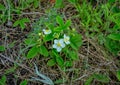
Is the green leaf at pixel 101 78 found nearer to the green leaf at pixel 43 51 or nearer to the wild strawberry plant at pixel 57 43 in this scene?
the wild strawberry plant at pixel 57 43

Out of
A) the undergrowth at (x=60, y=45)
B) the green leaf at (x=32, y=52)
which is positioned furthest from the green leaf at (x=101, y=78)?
the green leaf at (x=32, y=52)

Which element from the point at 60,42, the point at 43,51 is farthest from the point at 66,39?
the point at 43,51

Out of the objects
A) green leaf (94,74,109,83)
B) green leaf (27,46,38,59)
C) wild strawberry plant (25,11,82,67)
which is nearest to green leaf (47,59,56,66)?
wild strawberry plant (25,11,82,67)

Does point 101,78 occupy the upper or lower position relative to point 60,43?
lower

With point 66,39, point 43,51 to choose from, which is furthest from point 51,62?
point 66,39

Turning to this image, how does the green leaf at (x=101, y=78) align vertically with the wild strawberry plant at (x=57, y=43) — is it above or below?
below

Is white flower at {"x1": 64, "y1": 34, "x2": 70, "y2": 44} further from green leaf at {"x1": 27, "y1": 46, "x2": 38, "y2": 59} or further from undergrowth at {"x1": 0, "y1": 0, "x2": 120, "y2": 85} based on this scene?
green leaf at {"x1": 27, "y1": 46, "x2": 38, "y2": 59}

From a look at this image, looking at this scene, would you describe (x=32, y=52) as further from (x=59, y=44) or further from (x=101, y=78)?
(x=101, y=78)

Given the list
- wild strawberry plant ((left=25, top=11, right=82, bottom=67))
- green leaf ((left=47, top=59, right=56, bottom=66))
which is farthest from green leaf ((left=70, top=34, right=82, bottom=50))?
green leaf ((left=47, top=59, right=56, bottom=66))

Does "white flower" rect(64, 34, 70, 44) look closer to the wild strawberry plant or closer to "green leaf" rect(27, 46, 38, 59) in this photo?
the wild strawberry plant

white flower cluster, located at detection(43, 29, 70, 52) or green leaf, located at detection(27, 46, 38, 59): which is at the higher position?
white flower cluster, located at detection(43, 29, 70, 52)

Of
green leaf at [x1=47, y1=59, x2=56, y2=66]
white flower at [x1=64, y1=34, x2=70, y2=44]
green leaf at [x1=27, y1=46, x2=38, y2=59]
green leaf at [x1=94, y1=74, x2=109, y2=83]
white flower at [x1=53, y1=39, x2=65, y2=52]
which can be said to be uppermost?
white flower at [x1=64, y1=34, x2=70, y2=44]

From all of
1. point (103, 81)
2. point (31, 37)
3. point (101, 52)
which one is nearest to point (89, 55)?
point (101, 52)
